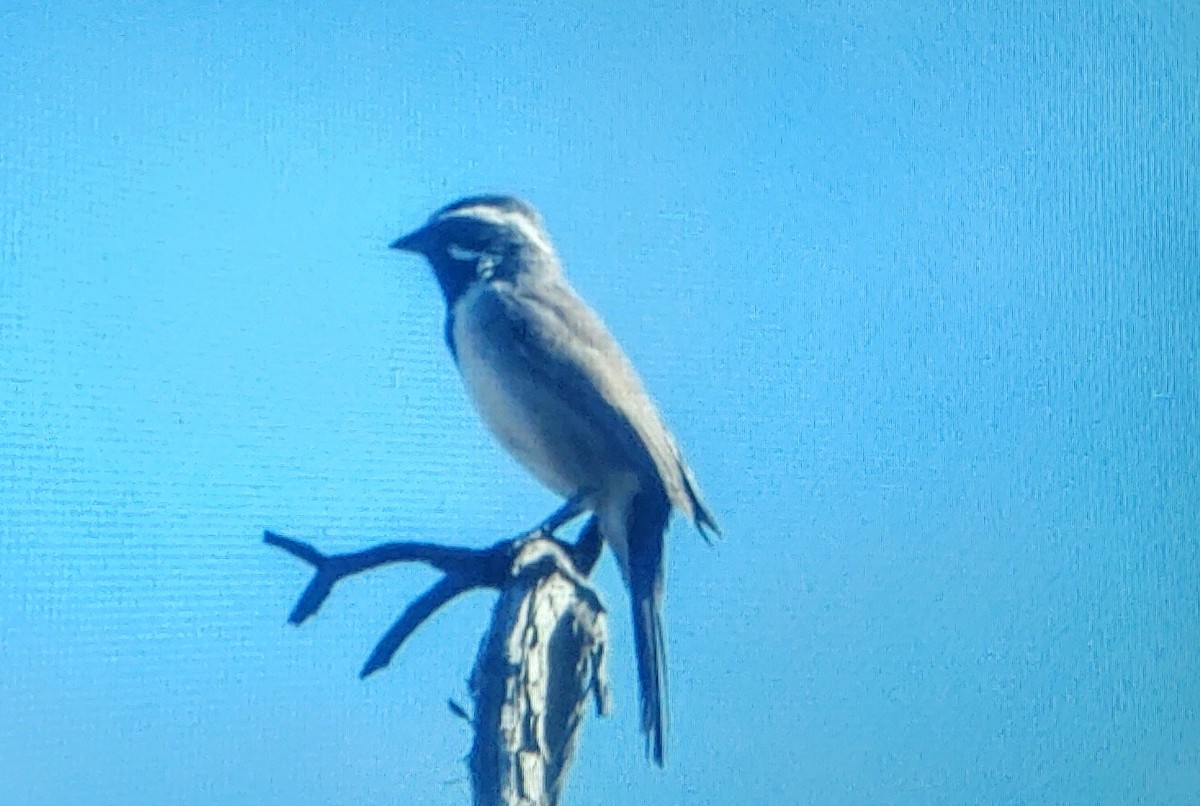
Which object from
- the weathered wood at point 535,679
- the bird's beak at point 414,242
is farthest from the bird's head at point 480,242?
the weathered wood at point 535,679

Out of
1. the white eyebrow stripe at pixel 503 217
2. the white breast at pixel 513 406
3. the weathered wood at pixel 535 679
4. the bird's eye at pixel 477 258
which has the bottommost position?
the weathered wood at pixel 535 679

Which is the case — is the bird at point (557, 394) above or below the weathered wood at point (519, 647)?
above

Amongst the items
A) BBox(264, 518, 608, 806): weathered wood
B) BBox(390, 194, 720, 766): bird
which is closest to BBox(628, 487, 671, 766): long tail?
BBox(390, 194, 720, 766): bird

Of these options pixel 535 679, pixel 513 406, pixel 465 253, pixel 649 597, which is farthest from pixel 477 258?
pixel 535 679

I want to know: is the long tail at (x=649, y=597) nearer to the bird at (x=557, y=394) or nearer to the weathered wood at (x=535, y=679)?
the bird at (x=557, y=394)

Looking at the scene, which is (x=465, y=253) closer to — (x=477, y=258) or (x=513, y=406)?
(x=477, y=258)

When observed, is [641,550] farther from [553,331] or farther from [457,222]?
[457,222]

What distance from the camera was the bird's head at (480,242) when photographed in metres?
1.70

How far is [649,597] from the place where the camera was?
163cm

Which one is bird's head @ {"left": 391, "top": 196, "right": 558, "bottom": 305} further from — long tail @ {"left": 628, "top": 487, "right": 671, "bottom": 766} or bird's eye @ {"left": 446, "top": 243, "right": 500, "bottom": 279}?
long tail @ {"left": 628, "top": 487, "right": 671, "bottom": 766}

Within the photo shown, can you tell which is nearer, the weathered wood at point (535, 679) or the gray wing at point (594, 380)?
the weathered wood at point (535, 679)

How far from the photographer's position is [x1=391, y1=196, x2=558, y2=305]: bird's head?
170cm

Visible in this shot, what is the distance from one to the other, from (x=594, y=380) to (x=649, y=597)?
241 mm

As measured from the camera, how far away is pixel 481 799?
1.24 m
